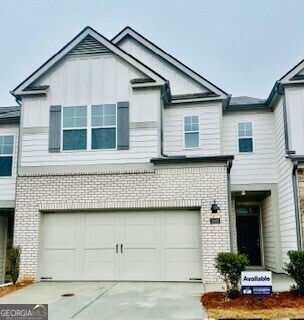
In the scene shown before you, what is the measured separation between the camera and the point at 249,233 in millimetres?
15922

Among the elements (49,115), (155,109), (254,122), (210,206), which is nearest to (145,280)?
(210,206)

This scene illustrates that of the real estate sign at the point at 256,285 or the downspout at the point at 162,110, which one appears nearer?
the real estate sign at the point at 256,285

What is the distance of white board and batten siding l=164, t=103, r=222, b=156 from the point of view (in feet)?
44.3

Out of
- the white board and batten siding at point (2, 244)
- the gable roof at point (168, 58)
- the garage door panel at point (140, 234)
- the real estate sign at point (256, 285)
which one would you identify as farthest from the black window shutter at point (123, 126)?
the white board and batten siding at point (2, 244)

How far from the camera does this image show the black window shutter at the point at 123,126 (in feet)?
39.1

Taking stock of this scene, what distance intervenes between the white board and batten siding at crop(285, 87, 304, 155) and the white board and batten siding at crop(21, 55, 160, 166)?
433 centimetres

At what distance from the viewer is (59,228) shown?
1177 centimetres

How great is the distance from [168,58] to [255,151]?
15.9 feet

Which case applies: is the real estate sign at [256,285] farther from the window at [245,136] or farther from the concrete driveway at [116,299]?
the window at [245,136]

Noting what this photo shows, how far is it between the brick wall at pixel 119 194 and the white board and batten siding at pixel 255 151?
115 inches

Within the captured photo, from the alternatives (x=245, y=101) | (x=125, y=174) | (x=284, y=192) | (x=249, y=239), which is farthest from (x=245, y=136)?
(x=125, y=174)

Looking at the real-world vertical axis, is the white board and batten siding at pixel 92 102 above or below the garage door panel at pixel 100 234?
above

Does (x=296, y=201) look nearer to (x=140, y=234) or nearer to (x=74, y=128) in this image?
(x=140, y=234)

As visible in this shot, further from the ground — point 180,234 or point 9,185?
point 9,185
